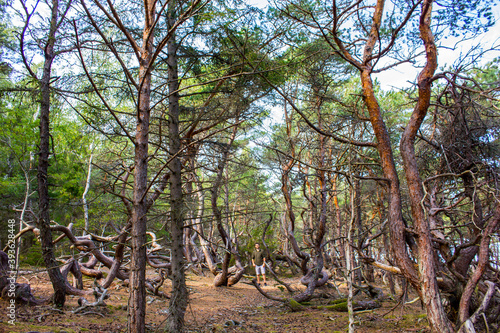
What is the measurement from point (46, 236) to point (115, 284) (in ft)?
13.0

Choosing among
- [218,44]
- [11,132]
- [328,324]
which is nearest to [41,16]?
[218,44]

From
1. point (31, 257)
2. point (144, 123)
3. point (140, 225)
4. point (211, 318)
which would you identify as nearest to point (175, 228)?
point (140, 225)

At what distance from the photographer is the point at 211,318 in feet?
21.5

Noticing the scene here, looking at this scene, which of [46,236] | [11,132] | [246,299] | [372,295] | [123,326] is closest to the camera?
[123,326]

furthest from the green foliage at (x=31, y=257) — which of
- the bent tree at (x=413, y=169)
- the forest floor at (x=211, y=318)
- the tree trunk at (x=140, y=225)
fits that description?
the bent tree at (x=413, y=169)

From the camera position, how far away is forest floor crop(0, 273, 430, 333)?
465 cm

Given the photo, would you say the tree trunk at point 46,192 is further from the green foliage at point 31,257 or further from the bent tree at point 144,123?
the green foliage at point 31,257

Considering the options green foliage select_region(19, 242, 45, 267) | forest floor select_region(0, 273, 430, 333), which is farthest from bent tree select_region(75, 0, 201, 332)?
green foliage select_region(19, 242, 45, 267)

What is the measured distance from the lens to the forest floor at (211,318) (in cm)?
465

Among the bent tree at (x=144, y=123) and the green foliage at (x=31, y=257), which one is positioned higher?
the bent tree at (x=144, y=123)

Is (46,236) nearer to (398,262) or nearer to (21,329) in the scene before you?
(21,329)

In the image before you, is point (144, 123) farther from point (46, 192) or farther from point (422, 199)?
point (422, 199)

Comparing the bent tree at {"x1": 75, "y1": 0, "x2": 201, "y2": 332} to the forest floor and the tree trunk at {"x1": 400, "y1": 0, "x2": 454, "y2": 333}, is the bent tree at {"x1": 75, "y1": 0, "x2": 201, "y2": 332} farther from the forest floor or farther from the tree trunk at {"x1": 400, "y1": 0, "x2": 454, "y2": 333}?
the tree trunk at {"x1": 400, "y1": 0, "x2": 454, "y2": 333}

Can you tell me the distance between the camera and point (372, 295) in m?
7.84
